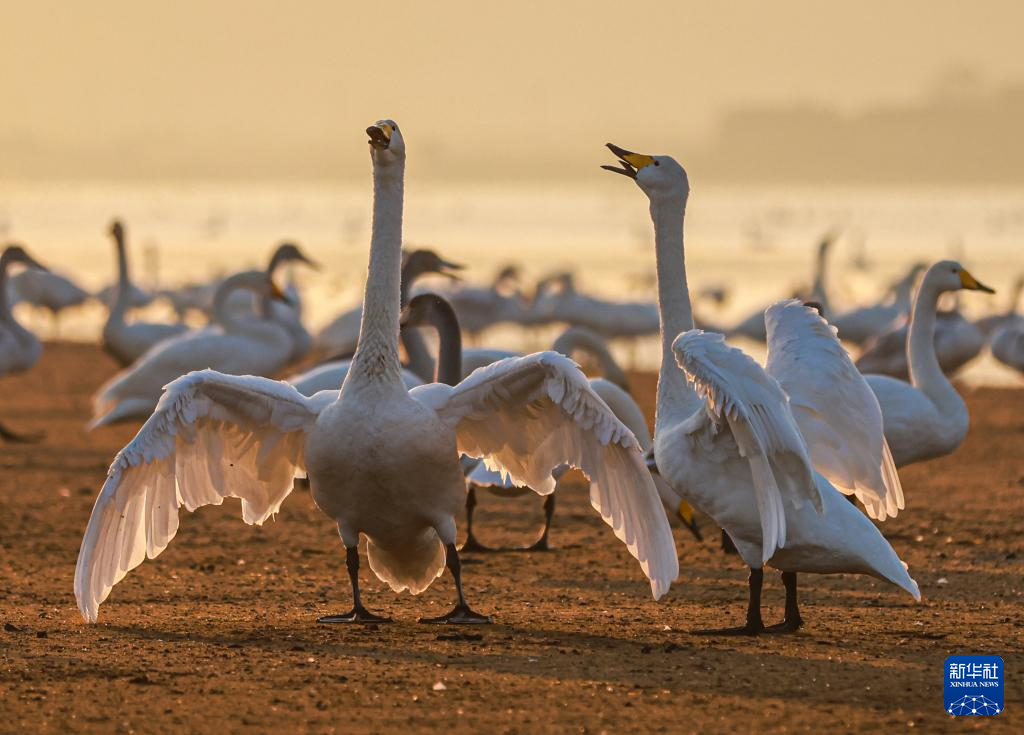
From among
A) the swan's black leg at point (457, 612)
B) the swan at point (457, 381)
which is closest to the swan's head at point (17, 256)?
the swan at point (457, 381)

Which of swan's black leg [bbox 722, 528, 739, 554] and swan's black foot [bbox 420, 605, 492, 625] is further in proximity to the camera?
swan's black leg [bbox 722, 528, 739, 554]

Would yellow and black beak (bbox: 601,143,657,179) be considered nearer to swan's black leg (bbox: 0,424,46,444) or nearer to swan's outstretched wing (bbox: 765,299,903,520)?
swan's outstretched wing (bbox: 765,299,903,520)

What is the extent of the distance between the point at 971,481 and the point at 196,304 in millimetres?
20962

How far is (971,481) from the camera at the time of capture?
44.3 ft

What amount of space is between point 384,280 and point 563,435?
0.99 m

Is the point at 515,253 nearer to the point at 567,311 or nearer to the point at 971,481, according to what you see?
the point at 567,311

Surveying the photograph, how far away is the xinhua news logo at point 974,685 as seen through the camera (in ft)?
19.5

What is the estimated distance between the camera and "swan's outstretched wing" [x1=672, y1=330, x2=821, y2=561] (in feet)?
21.8

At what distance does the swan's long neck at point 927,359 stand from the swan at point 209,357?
559 cm

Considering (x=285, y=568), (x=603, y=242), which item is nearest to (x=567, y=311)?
(x=285, y=568)

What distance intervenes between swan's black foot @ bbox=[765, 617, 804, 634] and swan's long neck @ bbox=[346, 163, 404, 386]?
177 cm

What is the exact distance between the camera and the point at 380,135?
25.2 feet

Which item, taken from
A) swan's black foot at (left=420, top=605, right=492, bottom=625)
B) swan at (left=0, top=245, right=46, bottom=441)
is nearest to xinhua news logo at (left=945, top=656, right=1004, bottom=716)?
swan's black foot at (left=420, top=605, right=492, bottom=625)

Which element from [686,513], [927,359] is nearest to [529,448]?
[686,513]
